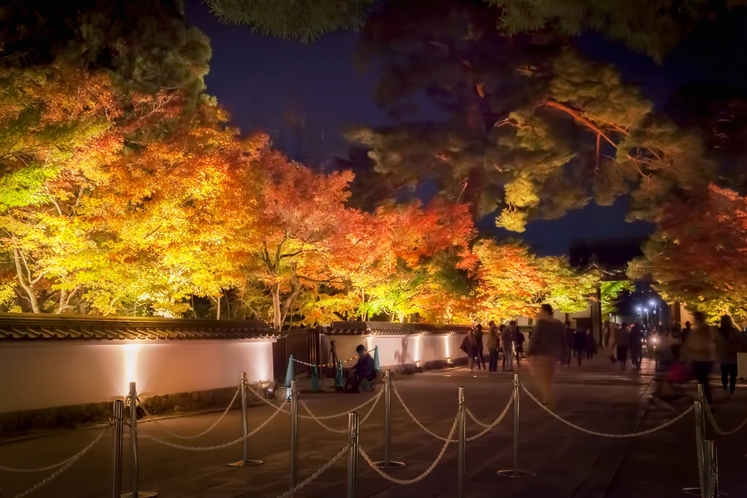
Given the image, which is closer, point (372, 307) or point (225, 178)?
point (225, 178)

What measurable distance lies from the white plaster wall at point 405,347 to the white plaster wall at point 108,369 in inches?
249

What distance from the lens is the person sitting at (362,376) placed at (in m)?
19.7

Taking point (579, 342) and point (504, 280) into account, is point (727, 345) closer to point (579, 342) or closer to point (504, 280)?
point (579, 342)

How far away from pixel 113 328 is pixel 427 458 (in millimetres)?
7621

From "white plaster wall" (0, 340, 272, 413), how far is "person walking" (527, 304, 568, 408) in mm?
7446

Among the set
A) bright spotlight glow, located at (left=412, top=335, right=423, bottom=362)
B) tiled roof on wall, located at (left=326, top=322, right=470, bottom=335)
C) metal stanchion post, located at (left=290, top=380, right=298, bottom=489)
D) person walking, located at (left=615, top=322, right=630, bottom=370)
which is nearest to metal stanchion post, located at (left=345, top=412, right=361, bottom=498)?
metal stanchion post, located at (left=290, top=380, right=298, bottom=489)

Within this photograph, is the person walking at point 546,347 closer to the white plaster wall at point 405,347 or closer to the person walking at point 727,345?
the person walking at point 727,345

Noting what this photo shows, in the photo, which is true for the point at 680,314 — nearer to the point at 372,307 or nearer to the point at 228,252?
the point at 372,307

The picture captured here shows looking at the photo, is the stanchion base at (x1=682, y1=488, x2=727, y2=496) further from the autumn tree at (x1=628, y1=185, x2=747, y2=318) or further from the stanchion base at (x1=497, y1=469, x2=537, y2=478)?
the autumn tree at (x1=628, y1=185, x2=747, y2=318)

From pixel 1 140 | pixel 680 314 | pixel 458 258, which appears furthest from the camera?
pixel 680 314

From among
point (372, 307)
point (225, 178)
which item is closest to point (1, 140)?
point (225, 178)

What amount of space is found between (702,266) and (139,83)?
21034 millimetres

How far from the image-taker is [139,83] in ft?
82.1

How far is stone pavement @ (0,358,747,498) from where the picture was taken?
8.11 meters
